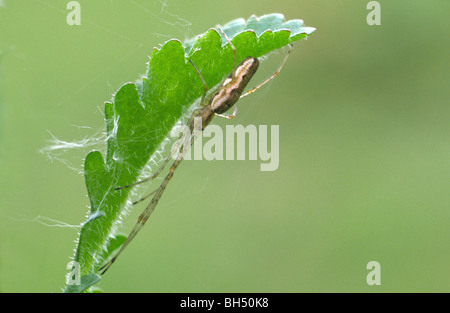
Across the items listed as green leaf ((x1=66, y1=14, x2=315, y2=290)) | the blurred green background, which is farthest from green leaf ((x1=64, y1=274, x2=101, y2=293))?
the blurred green background

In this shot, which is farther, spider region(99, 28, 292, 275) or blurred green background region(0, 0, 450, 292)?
blurred green background region(0, 0, 450, 292)

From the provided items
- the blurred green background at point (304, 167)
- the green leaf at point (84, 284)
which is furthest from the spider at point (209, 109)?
the blurred green background at point (304, 167)

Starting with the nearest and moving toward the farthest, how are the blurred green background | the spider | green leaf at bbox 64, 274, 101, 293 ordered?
green leaf at bbox 64, 274, 101, 293, the spider, the blurred green background

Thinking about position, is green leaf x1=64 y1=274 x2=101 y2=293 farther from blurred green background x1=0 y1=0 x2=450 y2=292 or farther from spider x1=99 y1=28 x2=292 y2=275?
blurred green background x1=0 y1=0 x2=450 y2=292

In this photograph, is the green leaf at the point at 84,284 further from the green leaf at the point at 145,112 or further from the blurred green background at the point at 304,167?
the blurred green background at the point at 304,167

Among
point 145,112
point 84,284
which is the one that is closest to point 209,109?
point 145,112

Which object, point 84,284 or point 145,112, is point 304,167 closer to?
point 145,112

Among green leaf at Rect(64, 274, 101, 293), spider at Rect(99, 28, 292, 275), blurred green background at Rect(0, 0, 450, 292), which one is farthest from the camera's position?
blurred green background at Rect(0, 0, 450, 292)
